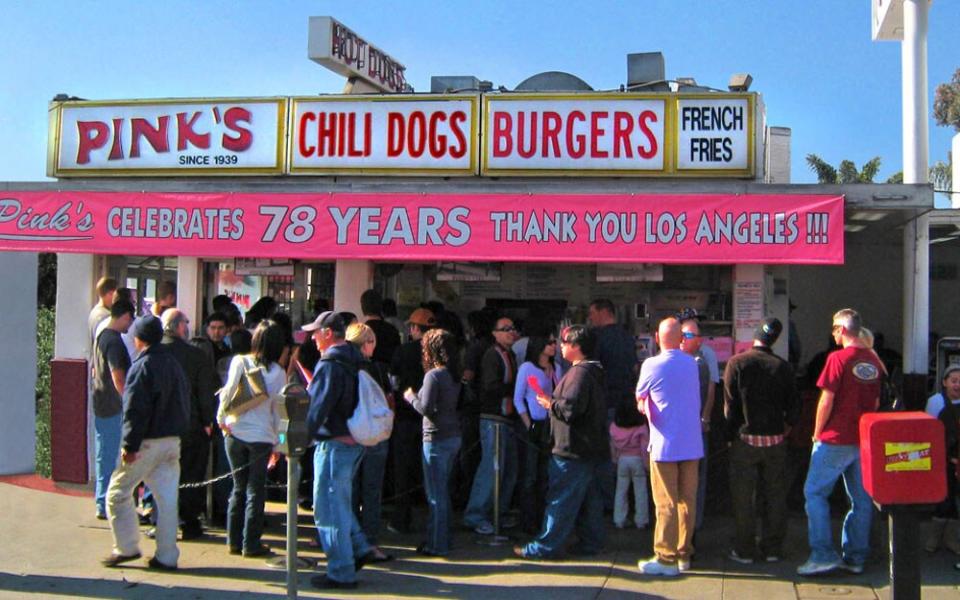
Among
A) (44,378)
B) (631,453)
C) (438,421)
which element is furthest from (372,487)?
(44,378)

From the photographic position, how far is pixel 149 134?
10.3m

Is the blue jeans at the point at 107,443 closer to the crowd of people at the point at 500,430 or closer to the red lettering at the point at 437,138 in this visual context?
the crowd of people at the point at 500,430

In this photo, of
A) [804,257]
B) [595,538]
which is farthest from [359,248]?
[804,257]

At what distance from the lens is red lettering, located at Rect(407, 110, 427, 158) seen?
9.58 meters

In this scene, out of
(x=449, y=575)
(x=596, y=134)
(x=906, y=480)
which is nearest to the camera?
(x=906, y=480)

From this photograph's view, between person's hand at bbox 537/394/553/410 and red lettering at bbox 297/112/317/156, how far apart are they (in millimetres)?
3689

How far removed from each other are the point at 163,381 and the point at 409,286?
169 inches

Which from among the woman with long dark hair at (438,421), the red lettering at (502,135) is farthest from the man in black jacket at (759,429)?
the red lettering at (502,135)

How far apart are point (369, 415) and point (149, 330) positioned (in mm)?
1746

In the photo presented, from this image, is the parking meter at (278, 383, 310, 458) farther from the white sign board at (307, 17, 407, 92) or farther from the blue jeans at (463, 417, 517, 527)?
the white sign board at (307, 17, 407, 92)

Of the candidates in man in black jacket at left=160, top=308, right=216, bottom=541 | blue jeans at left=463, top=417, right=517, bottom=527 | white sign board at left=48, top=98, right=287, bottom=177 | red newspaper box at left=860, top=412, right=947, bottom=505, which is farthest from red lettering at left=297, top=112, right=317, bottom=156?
red newspaper box at left=860, top=412, right=947, bottom=505

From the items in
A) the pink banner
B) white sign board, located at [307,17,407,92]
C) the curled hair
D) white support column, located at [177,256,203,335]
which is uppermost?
white sign board, located at [307,17,407,92]

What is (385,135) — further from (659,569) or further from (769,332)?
(659,569)

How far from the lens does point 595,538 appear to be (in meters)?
7.91
